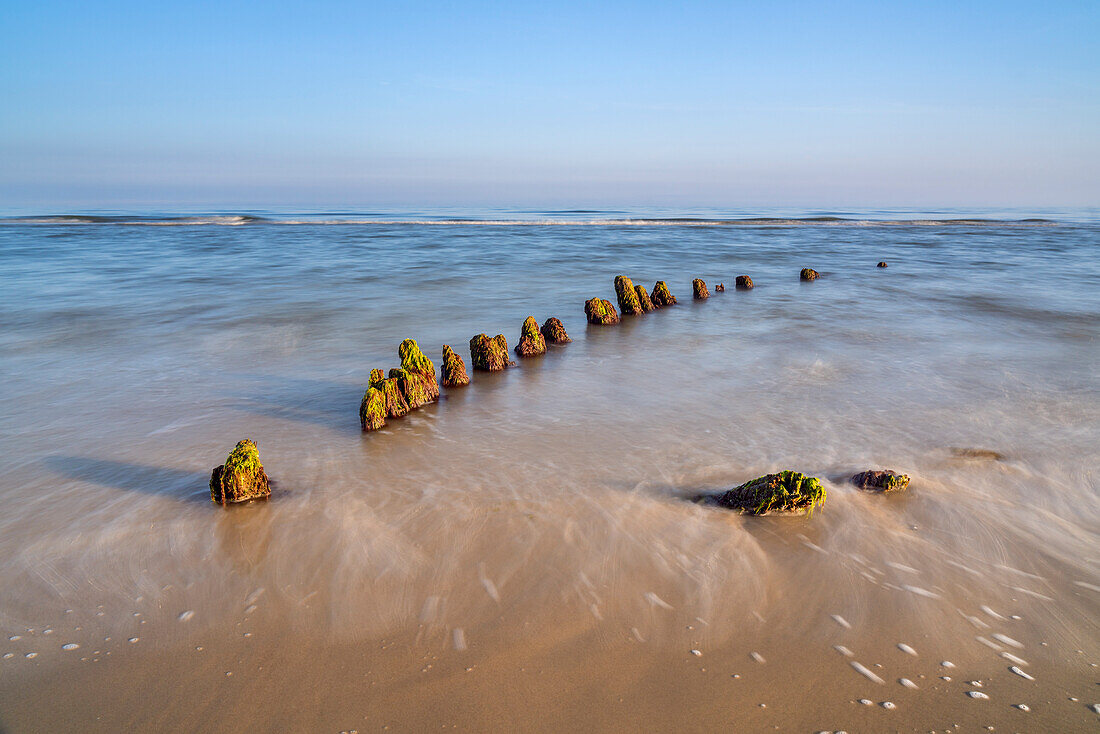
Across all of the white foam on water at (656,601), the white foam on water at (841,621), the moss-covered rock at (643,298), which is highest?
the moss-covered rock at (643,298)

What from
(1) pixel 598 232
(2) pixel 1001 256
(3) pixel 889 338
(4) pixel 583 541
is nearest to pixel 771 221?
(1) pixel 598 232

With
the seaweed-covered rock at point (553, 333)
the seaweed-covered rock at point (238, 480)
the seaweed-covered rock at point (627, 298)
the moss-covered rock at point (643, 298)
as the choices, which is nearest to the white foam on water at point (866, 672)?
the seaweed-covered rock at point (238, 480)

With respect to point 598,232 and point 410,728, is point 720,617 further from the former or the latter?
point 598,232

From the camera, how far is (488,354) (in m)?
7.87

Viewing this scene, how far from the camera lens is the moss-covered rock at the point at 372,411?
5.81 metres

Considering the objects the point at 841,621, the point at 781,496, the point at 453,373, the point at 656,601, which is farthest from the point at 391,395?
the point at 841,621

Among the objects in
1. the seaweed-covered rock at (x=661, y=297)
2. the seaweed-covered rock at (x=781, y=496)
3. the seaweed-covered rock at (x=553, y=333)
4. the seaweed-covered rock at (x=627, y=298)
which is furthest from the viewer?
the seaweed-covered rock at (x=661, y=297)

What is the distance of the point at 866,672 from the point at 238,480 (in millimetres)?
4106

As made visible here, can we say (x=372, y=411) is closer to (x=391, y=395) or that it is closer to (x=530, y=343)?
(x=391, y=395)

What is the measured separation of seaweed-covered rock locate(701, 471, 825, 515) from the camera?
4.16 m

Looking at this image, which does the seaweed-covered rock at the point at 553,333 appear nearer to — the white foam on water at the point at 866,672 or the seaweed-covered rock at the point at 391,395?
the seaweed-covered rock at the point at 391,395

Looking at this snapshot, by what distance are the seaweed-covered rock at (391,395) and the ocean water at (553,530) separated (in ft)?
0.88

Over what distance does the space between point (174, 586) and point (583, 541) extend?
2443 millimetres

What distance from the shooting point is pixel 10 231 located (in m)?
31.7
